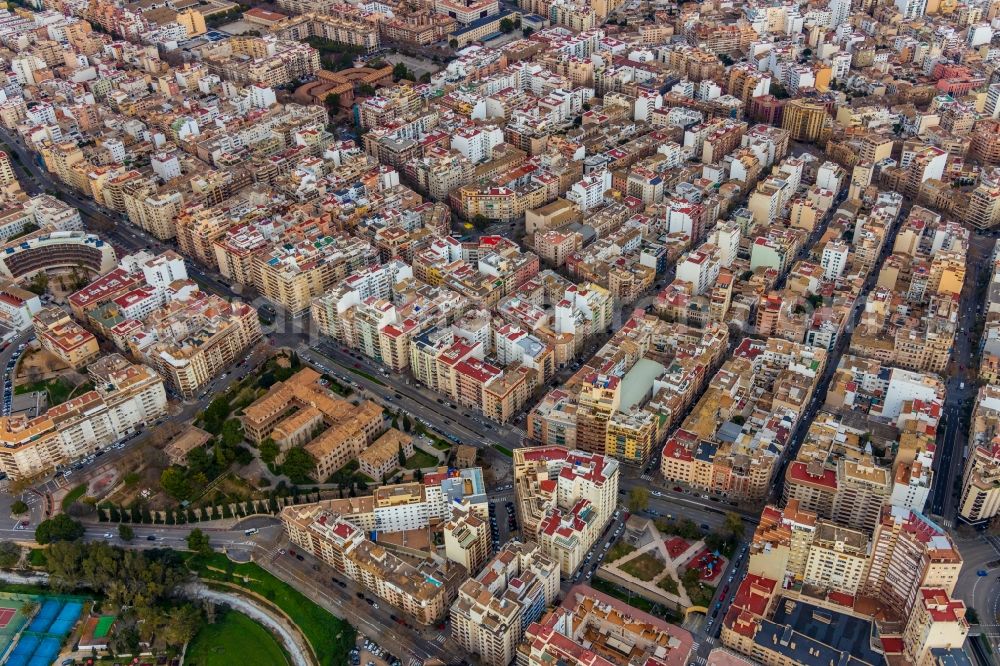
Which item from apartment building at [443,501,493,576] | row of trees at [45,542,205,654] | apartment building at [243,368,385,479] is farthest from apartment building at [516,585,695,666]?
row of trees at [45,542,205,654]

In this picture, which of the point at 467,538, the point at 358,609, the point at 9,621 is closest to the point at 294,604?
the point at 358,609

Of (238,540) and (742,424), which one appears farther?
(742,424)

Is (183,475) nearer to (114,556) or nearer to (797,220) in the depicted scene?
(114,556)

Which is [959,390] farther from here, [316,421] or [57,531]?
[57,531]

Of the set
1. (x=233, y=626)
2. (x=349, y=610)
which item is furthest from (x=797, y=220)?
(x=233, y=626)

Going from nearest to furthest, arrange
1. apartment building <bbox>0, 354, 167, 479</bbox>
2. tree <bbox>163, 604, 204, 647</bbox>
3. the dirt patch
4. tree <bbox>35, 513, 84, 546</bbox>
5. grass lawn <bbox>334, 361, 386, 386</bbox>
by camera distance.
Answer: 1. tree <bbox>163, 604, 204, 647</bbox>
2. tree <bbox>35, 513, 84, 546</bbox>
3. apartment building <bbox>0, 354, 167, 479</bbox>
4. grass lawn <bbox>334, 361, 386, 386</bbox>
5. the dirt patch

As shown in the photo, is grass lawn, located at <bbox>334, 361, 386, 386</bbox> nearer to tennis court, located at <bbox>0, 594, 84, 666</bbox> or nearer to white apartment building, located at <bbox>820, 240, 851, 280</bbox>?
tennis court, located at <bbox>0, 594, 84, 666</bbox>

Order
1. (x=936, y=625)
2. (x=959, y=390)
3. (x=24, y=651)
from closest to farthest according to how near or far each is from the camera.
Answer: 1. (x=936, y=625)
2. (x=24, y=651)
3. (x=959, y=390)
